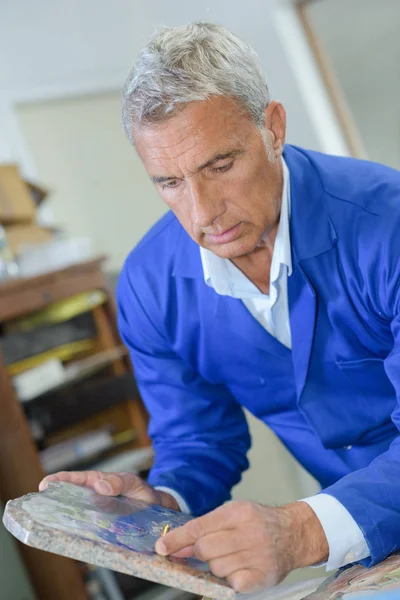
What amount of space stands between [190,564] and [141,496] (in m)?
0.38

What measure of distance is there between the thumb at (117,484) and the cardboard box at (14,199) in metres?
1.81

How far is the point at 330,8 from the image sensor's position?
4254mm

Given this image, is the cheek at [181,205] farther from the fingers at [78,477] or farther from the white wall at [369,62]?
the white wall at [369,62]

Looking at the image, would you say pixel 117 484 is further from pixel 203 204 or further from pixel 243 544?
pixel 203 204

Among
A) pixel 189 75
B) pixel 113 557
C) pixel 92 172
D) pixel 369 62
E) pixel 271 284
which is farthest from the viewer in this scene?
pixel 369 62

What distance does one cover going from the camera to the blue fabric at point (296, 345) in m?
1.37

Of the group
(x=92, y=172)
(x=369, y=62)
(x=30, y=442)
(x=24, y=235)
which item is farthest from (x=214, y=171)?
(x=369, y=62)

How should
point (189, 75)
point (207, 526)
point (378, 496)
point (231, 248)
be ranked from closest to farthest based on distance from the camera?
1. point (207, 526)
2. point (378, 496)
3. point (189, 75)
4. point (231, 248)

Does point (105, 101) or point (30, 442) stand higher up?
point (105, 101)

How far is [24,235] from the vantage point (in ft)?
9.78

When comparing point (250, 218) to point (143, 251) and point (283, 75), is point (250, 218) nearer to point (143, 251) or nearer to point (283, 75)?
point (143, 251)

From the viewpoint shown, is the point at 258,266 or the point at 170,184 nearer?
the point at 170,184

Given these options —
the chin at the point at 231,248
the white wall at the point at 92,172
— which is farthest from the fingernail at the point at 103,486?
the white wall at the point at 92,172

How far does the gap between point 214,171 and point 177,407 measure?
51cm
